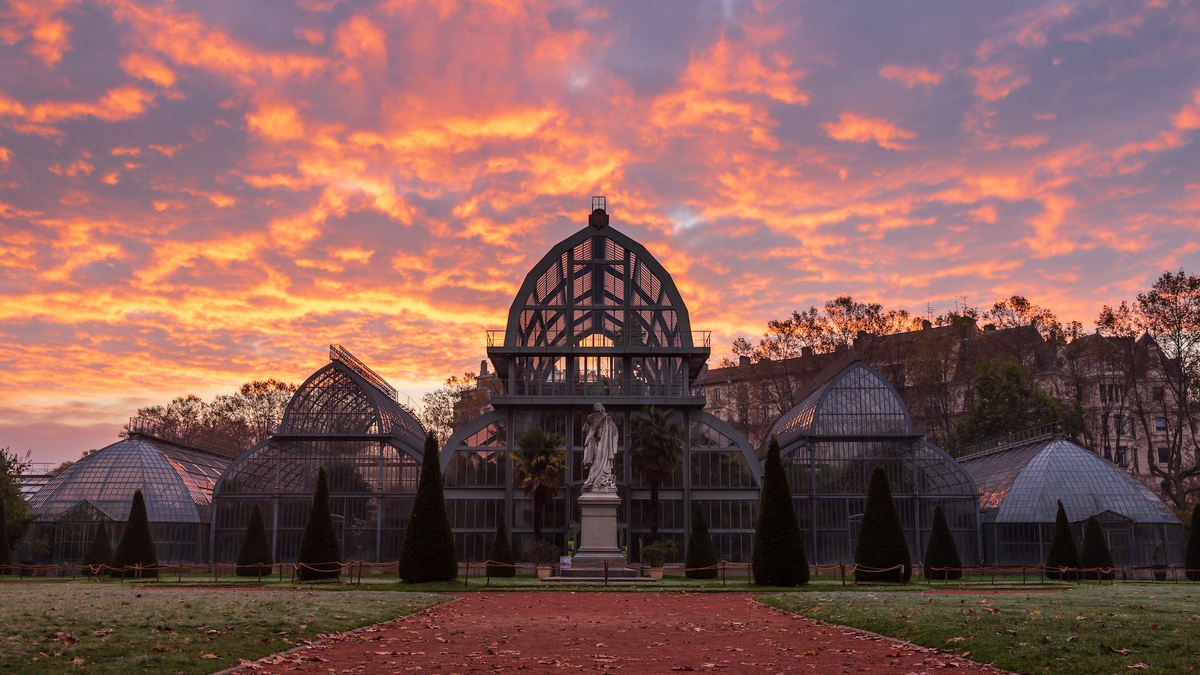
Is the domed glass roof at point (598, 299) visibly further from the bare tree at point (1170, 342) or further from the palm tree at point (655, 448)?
the bare tree at point (1170, 342)

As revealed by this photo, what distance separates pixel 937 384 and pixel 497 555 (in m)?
48.5

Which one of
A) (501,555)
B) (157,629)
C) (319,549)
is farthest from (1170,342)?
(157,629)

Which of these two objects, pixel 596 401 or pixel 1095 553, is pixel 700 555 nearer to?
pixel 596 401

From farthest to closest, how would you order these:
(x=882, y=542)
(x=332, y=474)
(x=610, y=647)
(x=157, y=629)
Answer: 1. (x=332, y=474)
2. (x=882, y=542)
3. (x=610, y=647)
4. (x=157, y=629)

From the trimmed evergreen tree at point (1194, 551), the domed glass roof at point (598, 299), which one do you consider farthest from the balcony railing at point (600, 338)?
the trimmed evergreen tree at point (1194, 551)

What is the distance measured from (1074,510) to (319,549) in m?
43.0

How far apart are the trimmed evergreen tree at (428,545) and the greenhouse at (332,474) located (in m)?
21.5

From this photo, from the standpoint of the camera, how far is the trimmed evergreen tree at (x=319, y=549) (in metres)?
38.1

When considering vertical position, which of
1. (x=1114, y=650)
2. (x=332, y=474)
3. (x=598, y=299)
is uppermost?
(x=598, y=299)

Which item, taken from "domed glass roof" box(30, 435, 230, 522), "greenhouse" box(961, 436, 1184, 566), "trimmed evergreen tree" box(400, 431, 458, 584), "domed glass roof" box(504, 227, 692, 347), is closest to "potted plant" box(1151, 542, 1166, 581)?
"greenhouse" box(961, 436, 1184, 566)

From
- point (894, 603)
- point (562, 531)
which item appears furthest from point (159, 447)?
point (894, 603)

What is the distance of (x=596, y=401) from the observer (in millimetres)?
57562

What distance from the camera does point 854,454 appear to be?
57844 mm

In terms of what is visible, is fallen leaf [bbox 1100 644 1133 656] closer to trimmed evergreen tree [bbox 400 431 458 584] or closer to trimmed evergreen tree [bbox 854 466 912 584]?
trimmed evergreen tree [bbox 854 466 912 584]
